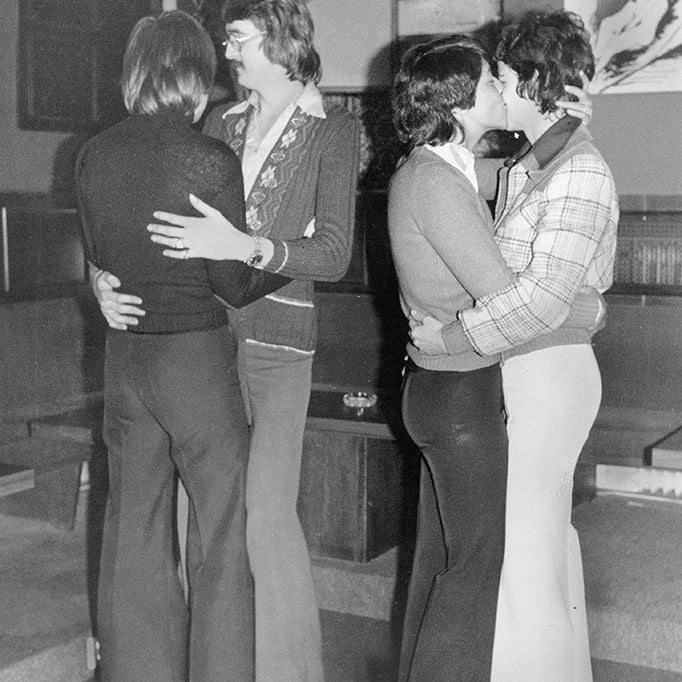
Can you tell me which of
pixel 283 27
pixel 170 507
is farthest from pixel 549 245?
pixel 170 507

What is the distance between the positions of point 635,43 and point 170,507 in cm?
293

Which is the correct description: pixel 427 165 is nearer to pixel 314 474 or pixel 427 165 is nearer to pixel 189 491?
pixel 189 491

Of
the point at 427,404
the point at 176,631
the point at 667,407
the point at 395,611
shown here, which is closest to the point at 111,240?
the point at 427,404

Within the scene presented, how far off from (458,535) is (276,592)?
0.46 meters

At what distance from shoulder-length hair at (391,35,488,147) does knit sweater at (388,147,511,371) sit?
0.19 ft

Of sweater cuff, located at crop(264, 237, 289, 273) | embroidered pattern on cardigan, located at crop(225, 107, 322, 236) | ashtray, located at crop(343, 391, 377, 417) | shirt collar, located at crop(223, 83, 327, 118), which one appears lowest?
ashtray, located at crop(343, 391, 377, 417)

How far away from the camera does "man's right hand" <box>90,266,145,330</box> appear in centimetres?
227

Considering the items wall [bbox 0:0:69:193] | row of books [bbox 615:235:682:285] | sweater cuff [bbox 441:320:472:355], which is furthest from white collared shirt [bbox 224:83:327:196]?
wall [bbox 0:0:69:193]

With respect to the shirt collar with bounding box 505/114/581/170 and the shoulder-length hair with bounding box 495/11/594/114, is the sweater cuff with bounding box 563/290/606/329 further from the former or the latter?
the shoulder-length hair with bounding box 495/11/594/114

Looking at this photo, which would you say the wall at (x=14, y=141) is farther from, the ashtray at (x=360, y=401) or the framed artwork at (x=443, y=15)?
the ashtray at (x=360, y=401)

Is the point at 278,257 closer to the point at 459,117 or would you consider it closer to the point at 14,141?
the point at 459,117

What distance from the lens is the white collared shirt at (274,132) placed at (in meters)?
2.43

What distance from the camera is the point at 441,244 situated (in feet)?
7.09

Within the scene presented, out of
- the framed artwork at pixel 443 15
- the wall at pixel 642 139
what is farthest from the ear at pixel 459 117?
the framed artwork at pixel 443 15
